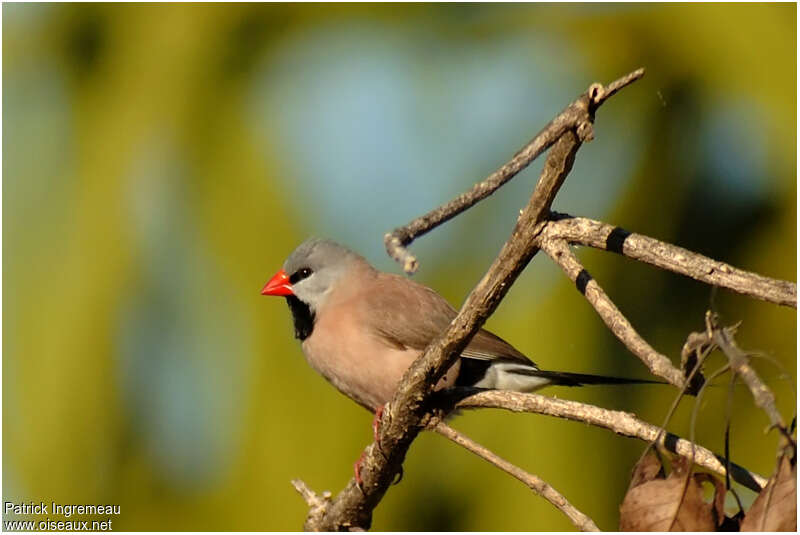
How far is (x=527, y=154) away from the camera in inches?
94.7

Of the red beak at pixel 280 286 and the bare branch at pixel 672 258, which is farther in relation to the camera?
the red beak at pixel 280 286

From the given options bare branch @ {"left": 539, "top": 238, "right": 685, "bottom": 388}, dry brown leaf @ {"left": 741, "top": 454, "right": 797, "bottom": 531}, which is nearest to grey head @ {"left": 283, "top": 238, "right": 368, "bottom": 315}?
bare branch @ {"left": 539, "top": 238, "right": 685, "bottom": 388}

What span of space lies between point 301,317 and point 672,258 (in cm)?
267

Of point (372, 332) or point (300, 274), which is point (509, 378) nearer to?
point (372, 332)

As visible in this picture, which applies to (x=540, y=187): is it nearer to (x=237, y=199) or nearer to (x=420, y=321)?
(x=420, y=321)

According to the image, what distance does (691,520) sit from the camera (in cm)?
211

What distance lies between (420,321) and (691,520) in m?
2.64

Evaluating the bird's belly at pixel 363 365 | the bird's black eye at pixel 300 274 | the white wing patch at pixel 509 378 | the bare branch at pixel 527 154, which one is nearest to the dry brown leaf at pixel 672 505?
the bare branch at pixel 527 154

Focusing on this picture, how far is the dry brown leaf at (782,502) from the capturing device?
1971mm

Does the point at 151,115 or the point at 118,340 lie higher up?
the point at 151,115

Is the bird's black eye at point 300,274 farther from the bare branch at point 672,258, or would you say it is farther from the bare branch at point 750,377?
the bare branch at point 750,377

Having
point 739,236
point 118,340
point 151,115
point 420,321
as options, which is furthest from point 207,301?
point 739,236

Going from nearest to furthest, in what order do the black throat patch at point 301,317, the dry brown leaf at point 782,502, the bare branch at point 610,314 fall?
the dry brown leaf at point 782,502
the bare branch at point 610,314
the black throat patch at point 301,317

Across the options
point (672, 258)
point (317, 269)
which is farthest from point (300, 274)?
point (672, 258)
